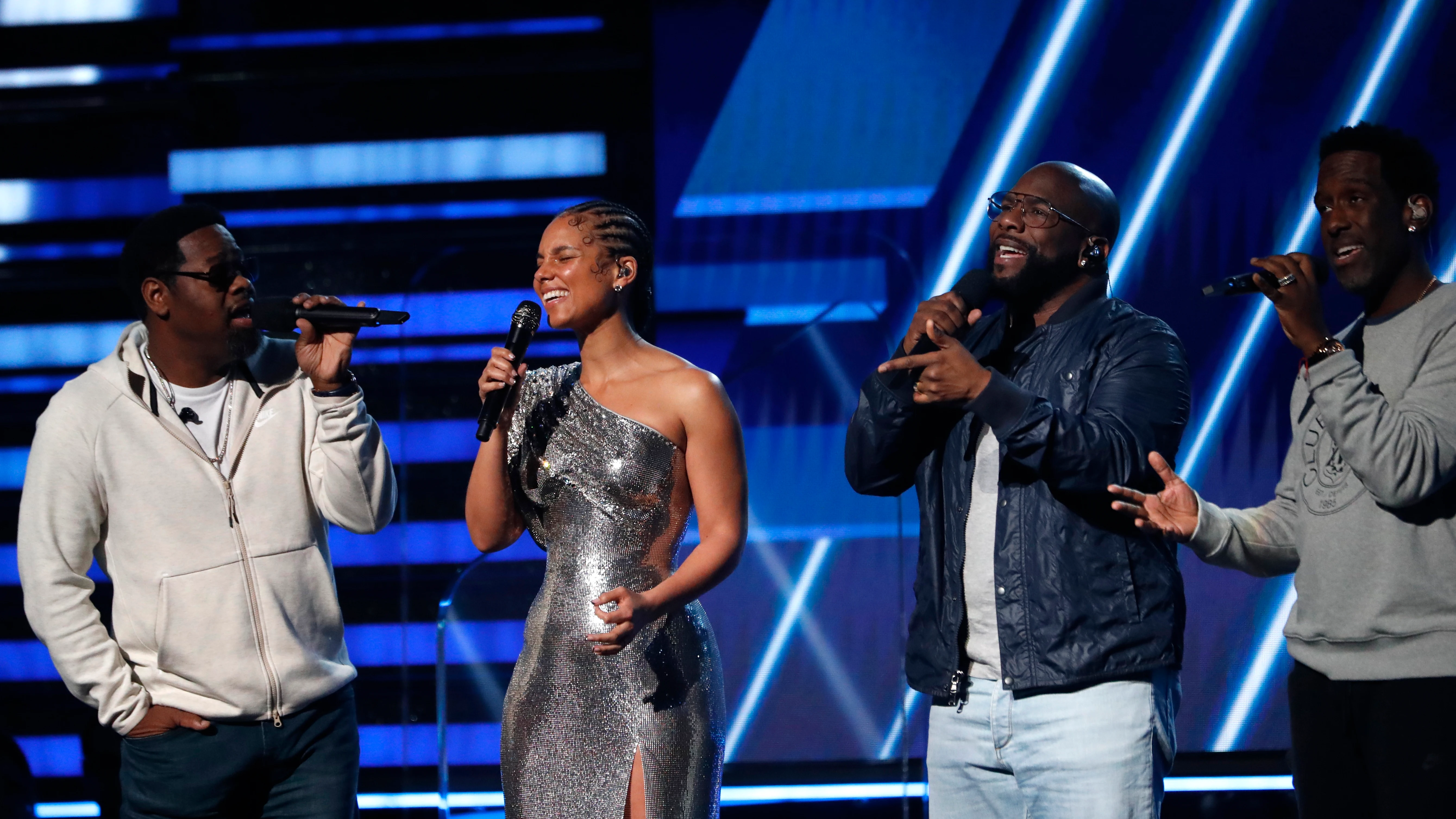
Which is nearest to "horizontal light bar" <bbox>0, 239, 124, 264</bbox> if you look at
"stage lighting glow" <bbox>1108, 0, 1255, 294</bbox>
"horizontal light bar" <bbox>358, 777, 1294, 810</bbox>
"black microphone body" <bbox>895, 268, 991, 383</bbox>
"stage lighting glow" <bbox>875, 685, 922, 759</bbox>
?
"horizontal light bar" <bbox>358, 777, 1294, 810</bbox>

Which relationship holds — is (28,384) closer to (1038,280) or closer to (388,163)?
(388,163)

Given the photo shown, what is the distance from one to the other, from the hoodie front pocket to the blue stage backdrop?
103 cm

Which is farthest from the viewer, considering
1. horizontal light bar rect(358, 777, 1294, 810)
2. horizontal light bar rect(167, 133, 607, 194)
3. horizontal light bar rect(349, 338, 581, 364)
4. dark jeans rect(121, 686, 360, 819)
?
horizontal light bar rect(167, 133, 607, 194)

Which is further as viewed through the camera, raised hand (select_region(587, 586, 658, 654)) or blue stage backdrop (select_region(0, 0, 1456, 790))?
blue stage backdrop (select_region(0, 0, 1456, 790))

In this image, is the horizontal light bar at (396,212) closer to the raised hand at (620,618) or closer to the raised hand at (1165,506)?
the raised hand at (620,618)

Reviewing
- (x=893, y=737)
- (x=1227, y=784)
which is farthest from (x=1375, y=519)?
(x=1227, y=784)

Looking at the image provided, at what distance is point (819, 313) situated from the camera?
3119mm

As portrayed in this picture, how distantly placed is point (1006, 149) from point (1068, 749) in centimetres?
211

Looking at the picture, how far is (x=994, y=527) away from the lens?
1854mm

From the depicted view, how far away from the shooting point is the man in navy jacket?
1.73m

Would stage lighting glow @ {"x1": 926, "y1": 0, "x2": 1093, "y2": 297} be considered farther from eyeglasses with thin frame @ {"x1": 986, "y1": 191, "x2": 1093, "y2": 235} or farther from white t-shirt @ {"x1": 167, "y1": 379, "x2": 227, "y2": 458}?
white t-shirt @ {"x1": 167, "y1": 379, "x2": 227, "y2": 458}

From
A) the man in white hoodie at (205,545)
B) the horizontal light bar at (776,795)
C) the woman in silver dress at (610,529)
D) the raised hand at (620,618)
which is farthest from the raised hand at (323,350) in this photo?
the horizontal light bar at (776,795)

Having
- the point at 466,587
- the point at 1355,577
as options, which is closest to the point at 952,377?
the point at 1355,577

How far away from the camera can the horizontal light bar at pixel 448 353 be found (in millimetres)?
3250
